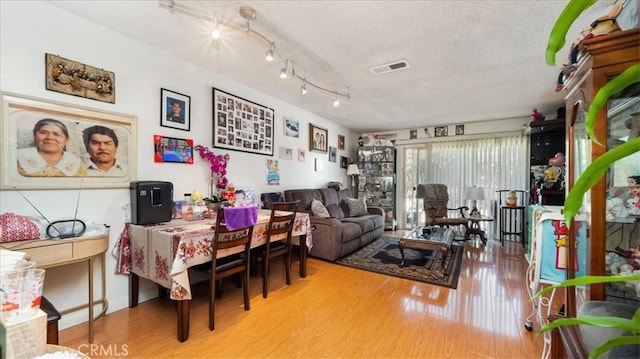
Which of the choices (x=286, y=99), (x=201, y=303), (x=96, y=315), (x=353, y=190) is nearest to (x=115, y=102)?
(x=96, y=315)

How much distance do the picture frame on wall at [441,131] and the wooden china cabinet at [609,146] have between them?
15.5 feet

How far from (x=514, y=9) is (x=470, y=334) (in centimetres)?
238

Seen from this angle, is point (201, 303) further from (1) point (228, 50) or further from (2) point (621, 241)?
(2) point (621, 241)

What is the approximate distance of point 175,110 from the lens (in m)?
2.64

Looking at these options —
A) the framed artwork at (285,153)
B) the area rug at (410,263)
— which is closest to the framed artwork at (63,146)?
the framed artwork at (285,153)

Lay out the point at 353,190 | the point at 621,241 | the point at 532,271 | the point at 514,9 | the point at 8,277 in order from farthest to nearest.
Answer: the point at 353,190 < the point at 514,9 < the point at 532,271 < the point at 621,241 < the point at 8,277

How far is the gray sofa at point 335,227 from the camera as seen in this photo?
3.58 meters

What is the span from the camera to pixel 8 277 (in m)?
0.65

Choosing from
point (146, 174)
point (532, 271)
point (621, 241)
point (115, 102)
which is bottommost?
point (532, 271)

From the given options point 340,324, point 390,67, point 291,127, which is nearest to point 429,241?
point 340,324

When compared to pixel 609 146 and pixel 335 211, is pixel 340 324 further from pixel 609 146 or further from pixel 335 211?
pixel 335 211

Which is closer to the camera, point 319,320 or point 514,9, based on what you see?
point 514,9

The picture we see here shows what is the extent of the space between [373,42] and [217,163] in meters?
2.04

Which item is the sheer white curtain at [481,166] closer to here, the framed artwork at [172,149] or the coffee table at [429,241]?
the coffee table at [429,241]
